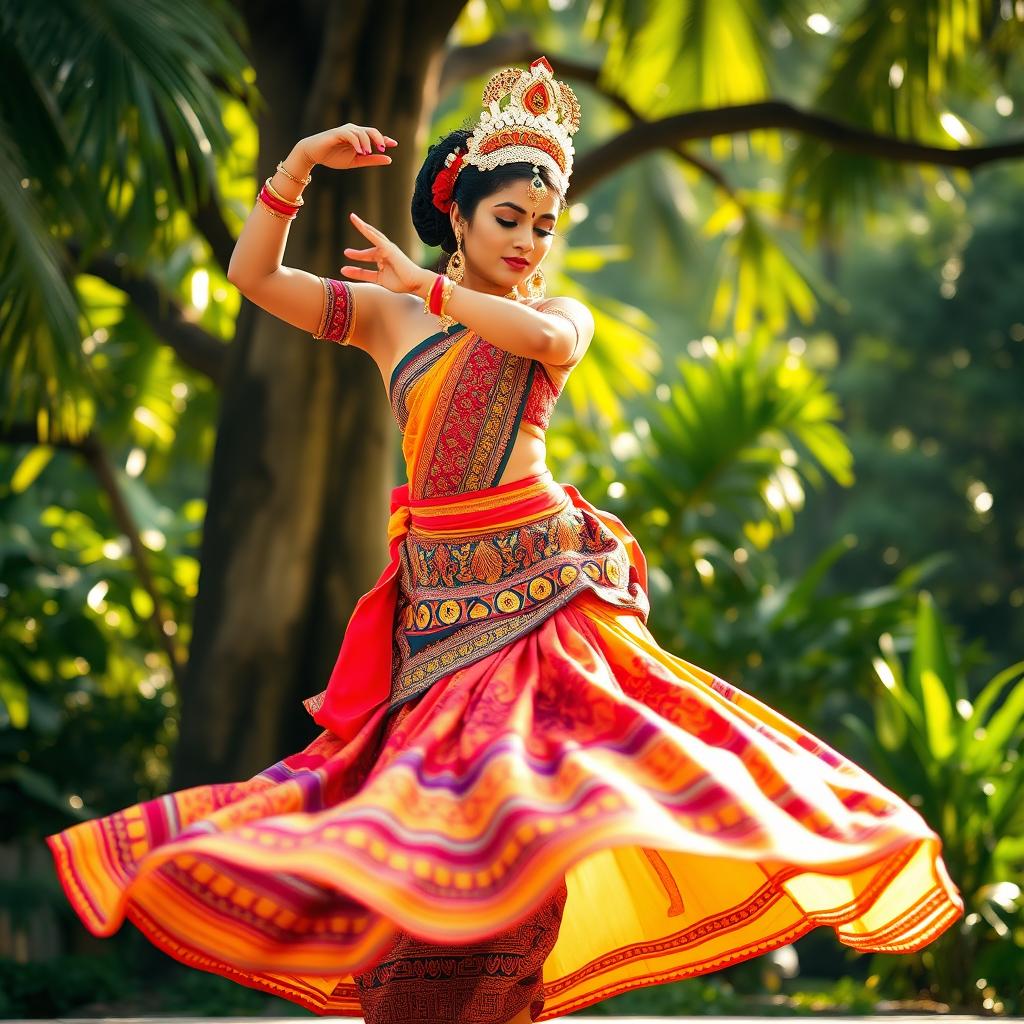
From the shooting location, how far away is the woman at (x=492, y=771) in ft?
6.91

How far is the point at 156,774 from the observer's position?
7449 millimetres

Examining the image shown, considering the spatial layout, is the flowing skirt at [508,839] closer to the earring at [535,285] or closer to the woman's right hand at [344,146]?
the earring at [535,285]

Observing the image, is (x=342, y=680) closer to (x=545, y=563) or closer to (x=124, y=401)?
(x=545, y=563)

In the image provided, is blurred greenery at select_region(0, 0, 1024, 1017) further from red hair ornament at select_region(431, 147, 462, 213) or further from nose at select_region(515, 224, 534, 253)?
nose at select_region(515, 224, 534, 253)

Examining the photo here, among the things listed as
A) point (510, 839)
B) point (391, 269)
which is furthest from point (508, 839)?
point (391, 269)

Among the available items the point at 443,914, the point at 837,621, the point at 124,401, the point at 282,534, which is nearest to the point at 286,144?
the point at 282,534

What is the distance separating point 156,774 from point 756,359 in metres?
3.73

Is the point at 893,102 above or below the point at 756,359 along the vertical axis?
above

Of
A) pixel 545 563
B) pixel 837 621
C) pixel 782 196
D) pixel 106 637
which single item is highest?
pixel 782 196

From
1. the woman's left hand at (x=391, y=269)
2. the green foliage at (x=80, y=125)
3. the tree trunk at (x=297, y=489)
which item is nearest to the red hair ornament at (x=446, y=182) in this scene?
the woman's left hand at (x=391, y=269)

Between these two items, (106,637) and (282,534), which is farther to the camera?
(106,637)

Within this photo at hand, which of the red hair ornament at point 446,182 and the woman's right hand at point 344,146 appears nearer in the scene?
the woman's right hand at point 344,146

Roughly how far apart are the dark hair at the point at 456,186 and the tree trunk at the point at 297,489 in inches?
90.9

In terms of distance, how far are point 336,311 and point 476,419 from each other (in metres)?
0.38
